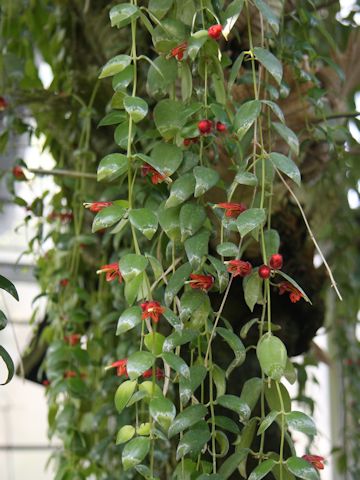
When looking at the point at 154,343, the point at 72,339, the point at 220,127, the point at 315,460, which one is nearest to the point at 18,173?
the point at 72,339

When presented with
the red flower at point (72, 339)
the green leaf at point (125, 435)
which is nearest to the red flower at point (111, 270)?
the green leaf at point (125, 435)

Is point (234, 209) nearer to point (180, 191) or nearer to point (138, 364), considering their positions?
point (180, 191)

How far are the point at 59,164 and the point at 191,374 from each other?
2.83 ft

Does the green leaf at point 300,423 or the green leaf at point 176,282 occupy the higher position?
the green leaf at point 176,282

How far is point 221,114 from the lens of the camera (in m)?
0.77

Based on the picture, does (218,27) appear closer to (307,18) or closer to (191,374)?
(191,374)

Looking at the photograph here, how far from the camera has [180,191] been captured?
740 millimetres

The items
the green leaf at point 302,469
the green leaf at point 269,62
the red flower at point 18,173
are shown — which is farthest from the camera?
the red flower at point 18,173

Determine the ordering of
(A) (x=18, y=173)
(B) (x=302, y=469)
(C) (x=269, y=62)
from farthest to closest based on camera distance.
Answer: (A) (x=18, y=173)
(C) (x=269, y=62)
(B) (x=302, y=469)

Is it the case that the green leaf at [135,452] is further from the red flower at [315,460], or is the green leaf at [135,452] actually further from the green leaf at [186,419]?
the red flower at [315,460]

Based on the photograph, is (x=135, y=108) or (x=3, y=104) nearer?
(x=135, y=108)

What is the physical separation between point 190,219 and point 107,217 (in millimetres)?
94

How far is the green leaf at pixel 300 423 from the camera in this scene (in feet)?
2.15

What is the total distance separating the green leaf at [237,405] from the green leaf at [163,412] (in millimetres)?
69
